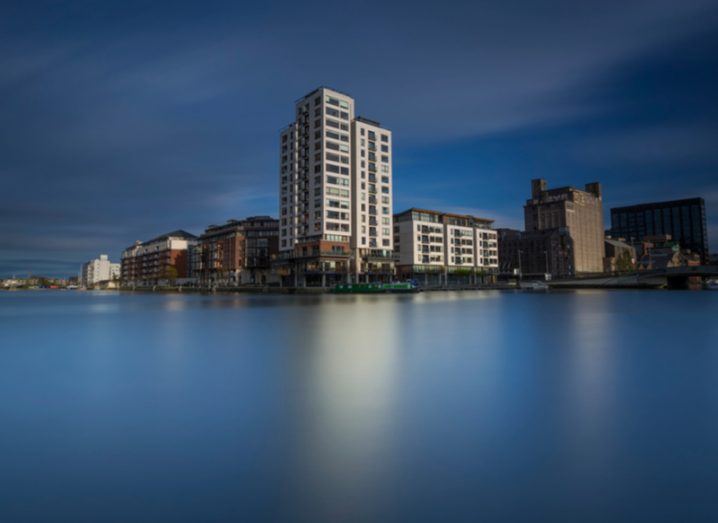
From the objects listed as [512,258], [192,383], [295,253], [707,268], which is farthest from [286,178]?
[512,258]

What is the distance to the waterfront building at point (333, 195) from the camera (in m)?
96.0

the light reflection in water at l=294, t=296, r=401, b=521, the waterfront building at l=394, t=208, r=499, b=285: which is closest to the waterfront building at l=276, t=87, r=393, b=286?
the waterfront building at l=394, t=208, r=499, b=285

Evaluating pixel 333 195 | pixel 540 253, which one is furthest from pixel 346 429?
pixel 540 253

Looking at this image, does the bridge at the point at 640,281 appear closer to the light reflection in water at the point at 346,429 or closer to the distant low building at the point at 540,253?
the distant low building at the point at 540,253

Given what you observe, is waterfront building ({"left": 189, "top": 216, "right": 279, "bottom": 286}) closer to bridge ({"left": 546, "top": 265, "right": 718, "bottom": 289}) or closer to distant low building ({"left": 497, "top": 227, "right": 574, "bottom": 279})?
bridge ({"left": 546, "top": 265, "right": 718, "bottom": 289})

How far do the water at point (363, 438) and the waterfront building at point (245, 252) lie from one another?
120 metres

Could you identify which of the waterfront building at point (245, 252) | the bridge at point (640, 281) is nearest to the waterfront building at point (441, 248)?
the bridge at point (640, 281)

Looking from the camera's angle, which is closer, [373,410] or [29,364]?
[373,410]

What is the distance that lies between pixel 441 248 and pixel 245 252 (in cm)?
6016

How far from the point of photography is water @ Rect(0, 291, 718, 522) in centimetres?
437

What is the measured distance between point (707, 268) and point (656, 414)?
101 meters

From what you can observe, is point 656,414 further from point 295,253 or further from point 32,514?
point 295,253

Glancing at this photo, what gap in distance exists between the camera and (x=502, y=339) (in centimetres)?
1761

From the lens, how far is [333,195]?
9669cm
